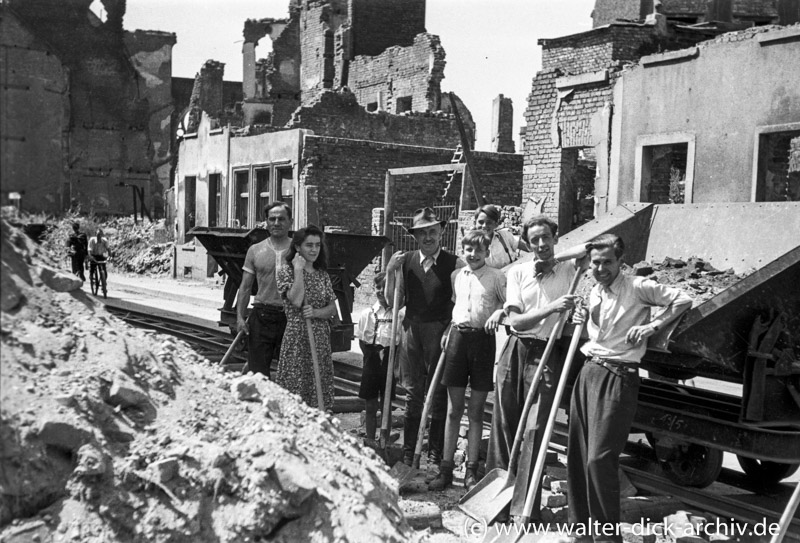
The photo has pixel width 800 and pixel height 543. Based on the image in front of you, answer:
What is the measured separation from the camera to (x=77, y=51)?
142 feet

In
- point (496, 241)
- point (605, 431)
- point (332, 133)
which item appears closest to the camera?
point (605, 431)

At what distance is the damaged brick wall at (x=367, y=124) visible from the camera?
2798 centimetres

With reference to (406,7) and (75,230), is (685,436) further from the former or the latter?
(406,7)

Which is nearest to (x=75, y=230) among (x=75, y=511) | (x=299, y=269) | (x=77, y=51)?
(x=299, y=269)

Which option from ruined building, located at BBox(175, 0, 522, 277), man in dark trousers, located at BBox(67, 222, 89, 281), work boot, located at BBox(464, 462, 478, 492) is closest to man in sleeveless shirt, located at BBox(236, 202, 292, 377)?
work boot, located at BBox(464, 462, 478, 492)

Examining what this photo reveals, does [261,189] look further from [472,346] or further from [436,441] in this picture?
[472,346]

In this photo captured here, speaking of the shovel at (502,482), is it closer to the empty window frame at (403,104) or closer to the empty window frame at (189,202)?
the empty window frame at (189,202)

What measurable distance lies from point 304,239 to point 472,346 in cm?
154

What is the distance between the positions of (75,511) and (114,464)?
252mm

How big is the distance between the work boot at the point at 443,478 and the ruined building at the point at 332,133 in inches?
565

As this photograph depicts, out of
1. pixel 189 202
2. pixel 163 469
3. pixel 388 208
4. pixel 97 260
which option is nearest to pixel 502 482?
pixel 163 469

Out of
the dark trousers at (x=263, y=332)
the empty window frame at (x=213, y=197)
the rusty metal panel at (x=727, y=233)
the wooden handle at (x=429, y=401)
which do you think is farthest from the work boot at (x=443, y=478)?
the empty window frame at (x=213, y=197)

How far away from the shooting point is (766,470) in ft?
22.5

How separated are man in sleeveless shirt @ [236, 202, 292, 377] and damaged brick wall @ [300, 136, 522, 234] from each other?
14963 mm
